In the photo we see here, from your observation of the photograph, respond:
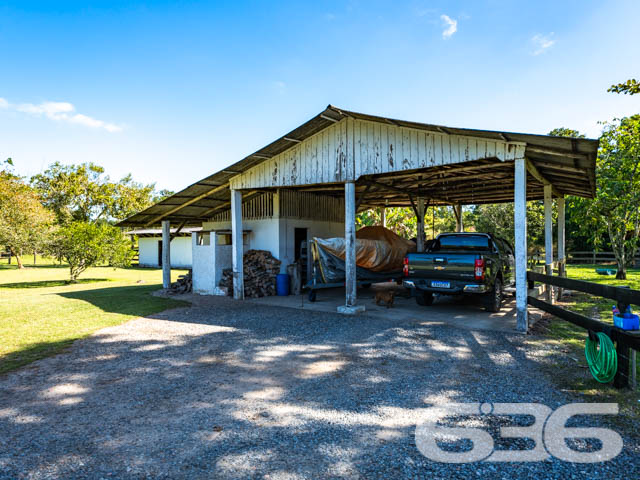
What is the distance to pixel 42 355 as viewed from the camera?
20.8 ft

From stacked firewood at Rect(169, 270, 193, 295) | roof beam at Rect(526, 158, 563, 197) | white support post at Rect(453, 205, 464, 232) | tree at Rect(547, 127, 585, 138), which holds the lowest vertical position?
stacked firewood at Rect(169, 270, 193, 295)

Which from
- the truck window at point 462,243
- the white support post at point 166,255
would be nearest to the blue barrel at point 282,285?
the white support post at point 166,255

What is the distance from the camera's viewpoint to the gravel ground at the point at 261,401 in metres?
3.01

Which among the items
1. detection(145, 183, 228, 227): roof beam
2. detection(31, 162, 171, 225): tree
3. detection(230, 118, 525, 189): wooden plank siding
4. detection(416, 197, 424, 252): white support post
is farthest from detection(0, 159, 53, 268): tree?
detection(416, 197, 424, 252): white support post

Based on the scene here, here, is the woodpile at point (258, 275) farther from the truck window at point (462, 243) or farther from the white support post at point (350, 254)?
the truck window at point (462, 243)

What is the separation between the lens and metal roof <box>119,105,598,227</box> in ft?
24.7

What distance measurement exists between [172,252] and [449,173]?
2354 cm

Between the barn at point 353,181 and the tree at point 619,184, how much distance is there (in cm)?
172

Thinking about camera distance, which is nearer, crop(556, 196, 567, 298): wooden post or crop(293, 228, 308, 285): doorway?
crop(556, 196, 567, 298): wooden post

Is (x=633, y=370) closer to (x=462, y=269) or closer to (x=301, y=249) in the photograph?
Result: (x=462, y=269)

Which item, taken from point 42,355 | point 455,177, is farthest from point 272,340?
point 455,177

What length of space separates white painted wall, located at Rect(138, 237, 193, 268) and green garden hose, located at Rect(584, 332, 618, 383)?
26.4m

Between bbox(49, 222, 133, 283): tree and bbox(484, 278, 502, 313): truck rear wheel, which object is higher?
bbox(49, 222, 133, 283): tree

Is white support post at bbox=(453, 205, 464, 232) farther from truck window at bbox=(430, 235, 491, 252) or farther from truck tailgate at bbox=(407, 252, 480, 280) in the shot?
truck tailgate at bbox=(407, 252, 480, 280)
